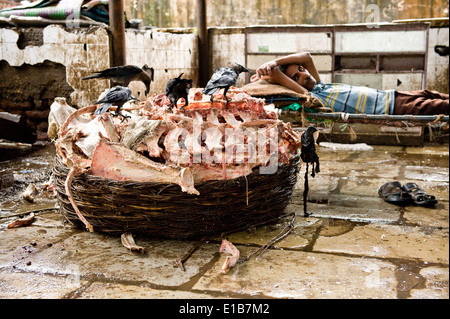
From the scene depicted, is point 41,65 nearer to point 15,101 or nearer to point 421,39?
point 15,101

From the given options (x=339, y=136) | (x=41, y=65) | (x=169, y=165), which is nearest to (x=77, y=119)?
(x=169, y=165)

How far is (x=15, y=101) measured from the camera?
663 cm

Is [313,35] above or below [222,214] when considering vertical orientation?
above

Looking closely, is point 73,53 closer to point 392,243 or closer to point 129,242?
point 129,242

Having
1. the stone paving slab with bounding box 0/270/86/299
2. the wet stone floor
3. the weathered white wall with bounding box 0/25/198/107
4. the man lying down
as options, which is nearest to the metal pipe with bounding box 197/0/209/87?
the weathered white wall with bounding box 0/25/198/107

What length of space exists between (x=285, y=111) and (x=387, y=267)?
1.87 metres

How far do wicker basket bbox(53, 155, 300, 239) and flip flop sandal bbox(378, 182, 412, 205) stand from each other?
4.07 feet

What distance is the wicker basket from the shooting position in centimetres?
262

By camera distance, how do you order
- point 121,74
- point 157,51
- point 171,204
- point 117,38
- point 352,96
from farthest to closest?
1. point 157,51
2. point 117,38
3. point 352,96
4. point 121,74
5. point 171,204

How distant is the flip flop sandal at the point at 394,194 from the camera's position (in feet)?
11.9

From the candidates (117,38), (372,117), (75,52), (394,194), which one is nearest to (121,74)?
(372,117)

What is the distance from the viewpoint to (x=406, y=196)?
11.9 ft

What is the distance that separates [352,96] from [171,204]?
241 centimetres

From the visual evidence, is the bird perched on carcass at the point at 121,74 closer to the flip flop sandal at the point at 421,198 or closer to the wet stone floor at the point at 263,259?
the wet stone floor at the point at 263,259
